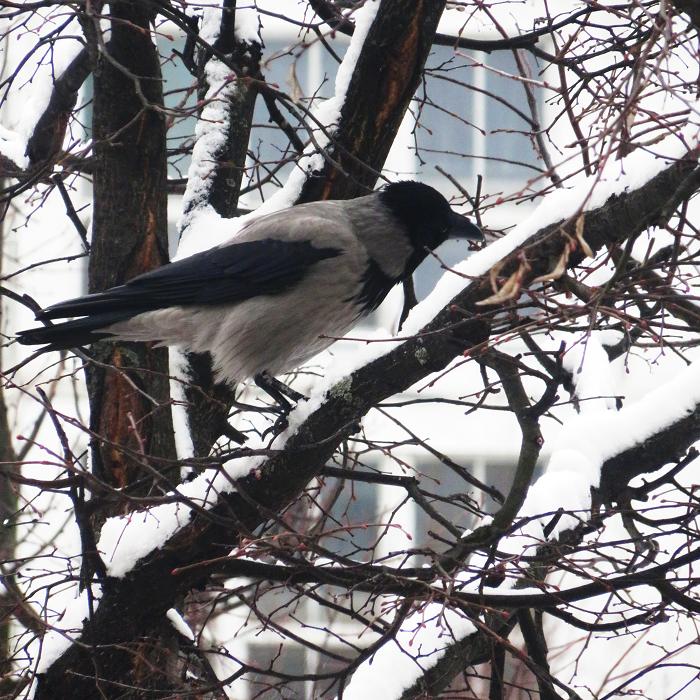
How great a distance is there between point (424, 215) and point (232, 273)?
1.15 m

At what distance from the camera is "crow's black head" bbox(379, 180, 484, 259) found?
5.29 m

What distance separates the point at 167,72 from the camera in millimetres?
15094

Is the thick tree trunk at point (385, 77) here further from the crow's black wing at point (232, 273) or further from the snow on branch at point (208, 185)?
the crow's black wing at point (232, 273)

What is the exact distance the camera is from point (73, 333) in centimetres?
447

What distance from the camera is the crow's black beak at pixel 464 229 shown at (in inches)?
209

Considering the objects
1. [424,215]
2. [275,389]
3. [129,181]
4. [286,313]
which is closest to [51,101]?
[129,181]

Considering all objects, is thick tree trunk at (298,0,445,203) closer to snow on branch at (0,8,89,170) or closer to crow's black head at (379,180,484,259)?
crow's black head at (379,180,484,259)

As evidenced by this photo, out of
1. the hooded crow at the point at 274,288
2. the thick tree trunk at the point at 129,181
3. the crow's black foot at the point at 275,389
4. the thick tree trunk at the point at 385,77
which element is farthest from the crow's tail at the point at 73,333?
the thick tree trunk at the point at 385,77

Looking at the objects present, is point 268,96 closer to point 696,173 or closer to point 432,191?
point 432,191

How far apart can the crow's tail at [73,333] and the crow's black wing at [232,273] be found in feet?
0.85

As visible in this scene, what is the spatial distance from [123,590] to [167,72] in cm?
1253

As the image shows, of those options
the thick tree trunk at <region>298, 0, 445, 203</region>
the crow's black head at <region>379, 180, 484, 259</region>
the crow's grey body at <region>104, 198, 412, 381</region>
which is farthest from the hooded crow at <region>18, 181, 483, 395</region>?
the thick tree trunk at <region>298, 0, 445, 203</region>

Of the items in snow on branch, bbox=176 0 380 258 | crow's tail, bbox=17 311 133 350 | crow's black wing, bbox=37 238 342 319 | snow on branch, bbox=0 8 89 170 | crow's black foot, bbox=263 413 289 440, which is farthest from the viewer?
snow on branch, bbox=0 8 89 170

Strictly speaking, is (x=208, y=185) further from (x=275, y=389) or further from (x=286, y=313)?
(x=275, y=389)
